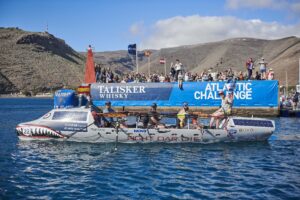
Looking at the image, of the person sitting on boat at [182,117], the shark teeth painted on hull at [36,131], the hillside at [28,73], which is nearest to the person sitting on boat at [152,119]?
the person sitting on boat at [182,117]

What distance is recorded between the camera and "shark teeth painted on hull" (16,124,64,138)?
21.3 m

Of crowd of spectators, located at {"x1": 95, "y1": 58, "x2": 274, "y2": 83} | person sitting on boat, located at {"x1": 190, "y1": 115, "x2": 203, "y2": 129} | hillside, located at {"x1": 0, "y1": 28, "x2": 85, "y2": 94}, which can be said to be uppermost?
hillside, located at {"x1": 0, "y1": 28, "x2": 85, "y2": 94}

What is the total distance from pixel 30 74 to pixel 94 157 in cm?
16698

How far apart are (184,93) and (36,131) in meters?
19.1

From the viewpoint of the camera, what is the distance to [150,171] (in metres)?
14.9

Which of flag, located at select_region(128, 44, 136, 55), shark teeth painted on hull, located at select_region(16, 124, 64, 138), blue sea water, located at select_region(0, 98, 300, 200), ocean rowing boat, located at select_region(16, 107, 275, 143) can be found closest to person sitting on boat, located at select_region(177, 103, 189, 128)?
ocean rowing boat, located at select_region(16, 107, 275, 143)

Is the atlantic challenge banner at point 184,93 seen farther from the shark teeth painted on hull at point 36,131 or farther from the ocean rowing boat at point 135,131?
the shark teeth painted on hull at point 36,131

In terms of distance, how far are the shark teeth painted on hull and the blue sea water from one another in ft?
1.50

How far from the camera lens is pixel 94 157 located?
1752cm

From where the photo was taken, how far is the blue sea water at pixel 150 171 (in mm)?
12094

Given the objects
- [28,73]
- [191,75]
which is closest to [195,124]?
[191,75]

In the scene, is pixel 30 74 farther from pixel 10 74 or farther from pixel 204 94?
pixel 204 94

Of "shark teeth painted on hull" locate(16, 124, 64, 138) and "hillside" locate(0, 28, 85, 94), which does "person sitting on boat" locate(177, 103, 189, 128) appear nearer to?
"shark teeth painted on hull" locate(16, 124, 64, 138)

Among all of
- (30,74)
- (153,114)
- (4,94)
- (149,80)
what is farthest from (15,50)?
→ (153,114)
